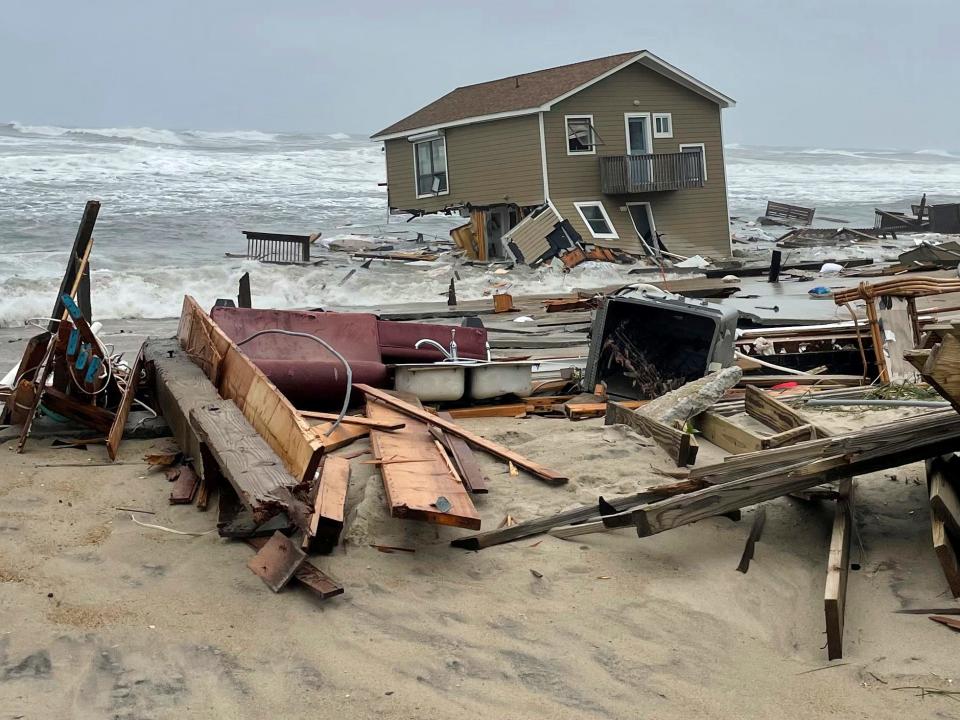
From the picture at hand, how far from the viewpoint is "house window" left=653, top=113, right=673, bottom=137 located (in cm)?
3259

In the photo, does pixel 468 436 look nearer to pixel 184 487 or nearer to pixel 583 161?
pixel 184 487

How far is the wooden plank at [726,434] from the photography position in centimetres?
610

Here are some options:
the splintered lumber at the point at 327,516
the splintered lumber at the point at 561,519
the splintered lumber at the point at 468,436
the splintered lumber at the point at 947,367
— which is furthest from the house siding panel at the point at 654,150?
the splintered lumber at the point at 947,367

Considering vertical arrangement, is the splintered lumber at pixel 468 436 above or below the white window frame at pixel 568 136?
below

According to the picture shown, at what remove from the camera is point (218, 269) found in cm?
2789

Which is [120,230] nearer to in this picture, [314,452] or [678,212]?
[678,212]

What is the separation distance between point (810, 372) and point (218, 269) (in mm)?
22096

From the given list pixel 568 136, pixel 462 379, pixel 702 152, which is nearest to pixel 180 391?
pixel 462 379

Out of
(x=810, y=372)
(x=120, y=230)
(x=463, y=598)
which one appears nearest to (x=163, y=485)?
(x=463, y=598)

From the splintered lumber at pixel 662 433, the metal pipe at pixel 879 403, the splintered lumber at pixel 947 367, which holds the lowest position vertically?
the splintered lumber at pixel 662 433

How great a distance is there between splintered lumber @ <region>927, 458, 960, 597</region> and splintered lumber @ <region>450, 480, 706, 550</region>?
1027mm

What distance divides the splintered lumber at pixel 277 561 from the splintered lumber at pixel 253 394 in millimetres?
315

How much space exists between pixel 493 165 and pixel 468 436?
87.7ft

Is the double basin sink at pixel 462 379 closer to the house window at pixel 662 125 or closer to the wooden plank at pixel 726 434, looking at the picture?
the wooden plank at pixel 726 434
